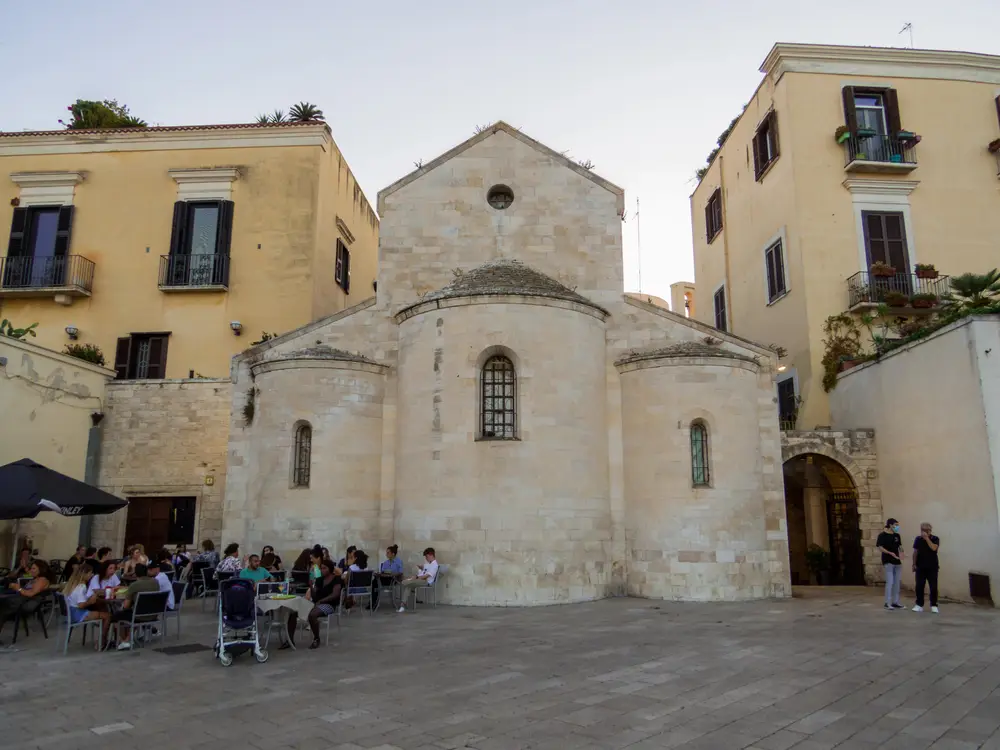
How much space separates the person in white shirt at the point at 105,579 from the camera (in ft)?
35.1

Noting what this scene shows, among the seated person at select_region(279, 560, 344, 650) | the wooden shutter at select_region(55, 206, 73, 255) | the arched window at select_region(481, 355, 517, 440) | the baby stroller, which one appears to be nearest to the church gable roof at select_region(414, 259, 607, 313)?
the arched window at select_region(481, 355, 517, 440)

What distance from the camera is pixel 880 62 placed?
2164 centimetres

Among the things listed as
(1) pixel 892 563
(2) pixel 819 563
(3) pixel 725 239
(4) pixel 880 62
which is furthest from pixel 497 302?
(4) pixel 880 62

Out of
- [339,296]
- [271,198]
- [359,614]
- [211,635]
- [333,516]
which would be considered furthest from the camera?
[339,296]

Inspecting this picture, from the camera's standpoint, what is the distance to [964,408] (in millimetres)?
14594

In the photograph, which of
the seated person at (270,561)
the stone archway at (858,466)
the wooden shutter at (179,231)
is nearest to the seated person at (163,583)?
the seated person at (270,561)

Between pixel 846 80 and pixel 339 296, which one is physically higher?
pixel 846 80

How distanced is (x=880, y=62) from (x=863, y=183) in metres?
4.04

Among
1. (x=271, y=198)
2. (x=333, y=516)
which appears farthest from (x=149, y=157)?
(x=333, y=516)

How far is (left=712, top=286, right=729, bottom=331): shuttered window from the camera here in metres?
26.4

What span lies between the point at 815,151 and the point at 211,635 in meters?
19.9

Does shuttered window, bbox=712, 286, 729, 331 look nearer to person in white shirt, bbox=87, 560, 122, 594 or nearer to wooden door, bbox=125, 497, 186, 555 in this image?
wooden door, bbox=125, 497, 186, 555

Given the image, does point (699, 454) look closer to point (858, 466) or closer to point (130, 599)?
point (858, 466)

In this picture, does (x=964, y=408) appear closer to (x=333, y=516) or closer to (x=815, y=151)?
(x=815, y=151)
